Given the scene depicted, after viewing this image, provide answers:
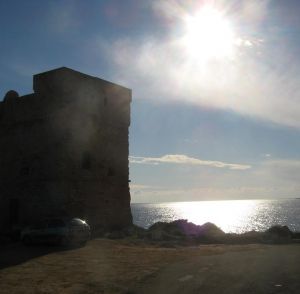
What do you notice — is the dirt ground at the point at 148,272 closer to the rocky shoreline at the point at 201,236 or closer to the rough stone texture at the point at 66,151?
the rocky shoreline at the point at 201,236

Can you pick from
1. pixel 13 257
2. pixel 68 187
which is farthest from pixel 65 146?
pixel 13 257

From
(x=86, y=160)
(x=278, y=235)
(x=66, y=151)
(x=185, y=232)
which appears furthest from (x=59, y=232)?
(x=278, y=235)

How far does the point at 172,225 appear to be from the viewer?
31.6 m

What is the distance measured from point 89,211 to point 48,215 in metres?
2.43

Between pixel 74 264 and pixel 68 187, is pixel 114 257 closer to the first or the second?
pixel 74 264

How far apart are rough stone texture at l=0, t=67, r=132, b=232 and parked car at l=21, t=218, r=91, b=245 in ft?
9.30

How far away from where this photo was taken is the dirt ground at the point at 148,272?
12305mm

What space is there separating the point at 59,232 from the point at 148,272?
31.0ft

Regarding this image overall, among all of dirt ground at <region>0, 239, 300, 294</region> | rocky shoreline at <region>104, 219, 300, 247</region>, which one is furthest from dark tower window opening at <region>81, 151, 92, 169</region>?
dirt ground at <region>0, 239, 300, 294</region>

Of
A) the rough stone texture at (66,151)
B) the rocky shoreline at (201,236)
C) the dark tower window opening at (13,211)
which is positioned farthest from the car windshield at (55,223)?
the dark tower window opening at (13,211)

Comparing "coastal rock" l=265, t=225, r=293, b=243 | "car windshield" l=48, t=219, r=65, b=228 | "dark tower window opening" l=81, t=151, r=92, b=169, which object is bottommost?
"coastal rock" l=265, t=225, r=293, b=243

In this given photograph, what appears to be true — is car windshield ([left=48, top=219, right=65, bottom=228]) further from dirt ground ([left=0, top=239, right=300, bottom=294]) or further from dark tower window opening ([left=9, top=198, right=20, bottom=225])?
dark tower window opening ([left=9, top=198, right=20, bottom=225])

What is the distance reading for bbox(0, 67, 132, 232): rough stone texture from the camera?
89.1 feet

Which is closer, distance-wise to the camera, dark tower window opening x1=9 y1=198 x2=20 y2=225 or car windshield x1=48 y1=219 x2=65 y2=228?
car windshield x1=48 y1=219 x2=65 y2=228
